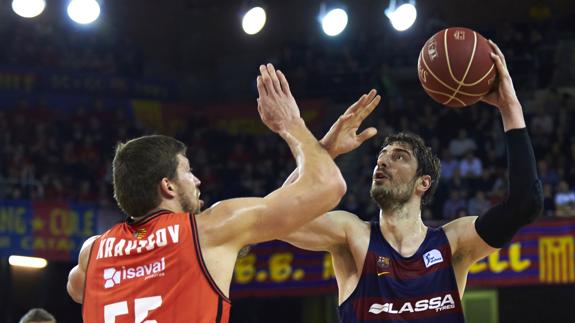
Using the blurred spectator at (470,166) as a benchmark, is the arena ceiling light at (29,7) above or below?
above

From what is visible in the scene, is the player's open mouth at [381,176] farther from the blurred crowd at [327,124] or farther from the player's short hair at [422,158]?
the blurred crowd at [327,124]

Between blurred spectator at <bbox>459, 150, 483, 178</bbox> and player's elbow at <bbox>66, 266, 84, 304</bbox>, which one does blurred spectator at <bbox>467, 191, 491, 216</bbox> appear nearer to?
blurred spectator at <bbox>459, 150, 483, 178</bbox>

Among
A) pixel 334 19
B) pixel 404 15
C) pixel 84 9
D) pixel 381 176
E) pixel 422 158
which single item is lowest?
pixel 381 176

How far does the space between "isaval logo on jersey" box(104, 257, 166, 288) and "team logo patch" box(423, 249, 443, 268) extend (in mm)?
1932

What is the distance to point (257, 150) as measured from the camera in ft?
65.8

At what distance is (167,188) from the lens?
3.78 m

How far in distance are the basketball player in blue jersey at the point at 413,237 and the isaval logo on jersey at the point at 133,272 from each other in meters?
1.31

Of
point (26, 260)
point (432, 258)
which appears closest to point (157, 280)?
point (432, 258)

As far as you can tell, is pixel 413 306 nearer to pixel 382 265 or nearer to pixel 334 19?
pixel 382 265

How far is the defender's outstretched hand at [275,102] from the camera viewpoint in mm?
3920

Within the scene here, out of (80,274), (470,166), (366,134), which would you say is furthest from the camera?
(470,166)

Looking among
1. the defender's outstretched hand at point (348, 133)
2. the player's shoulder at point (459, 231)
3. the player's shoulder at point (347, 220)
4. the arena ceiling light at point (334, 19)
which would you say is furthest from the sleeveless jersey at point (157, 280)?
the arena ceiling light at point (334, 19)

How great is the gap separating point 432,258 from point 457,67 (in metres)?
1.04

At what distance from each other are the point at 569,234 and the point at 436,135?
5110 mm
